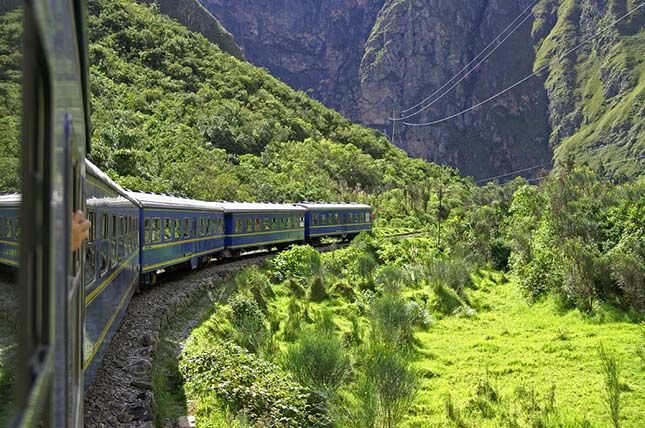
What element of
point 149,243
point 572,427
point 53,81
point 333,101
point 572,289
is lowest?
point 572,427

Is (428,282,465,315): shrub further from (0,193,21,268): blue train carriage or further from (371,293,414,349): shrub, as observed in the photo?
→ (0,193,21,268): blue train carriage

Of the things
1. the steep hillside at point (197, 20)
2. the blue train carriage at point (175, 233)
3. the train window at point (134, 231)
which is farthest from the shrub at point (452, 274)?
the steep hillside at point (197, 20)

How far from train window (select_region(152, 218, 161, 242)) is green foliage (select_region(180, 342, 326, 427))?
3431mm

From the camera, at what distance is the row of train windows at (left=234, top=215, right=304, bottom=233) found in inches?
705

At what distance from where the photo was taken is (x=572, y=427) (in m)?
8.22

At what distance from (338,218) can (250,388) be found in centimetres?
2022

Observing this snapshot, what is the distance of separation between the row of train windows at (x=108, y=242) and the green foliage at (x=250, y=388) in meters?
1.73

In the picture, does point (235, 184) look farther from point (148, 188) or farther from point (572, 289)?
point (572, 289)

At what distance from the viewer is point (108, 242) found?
19.5ft

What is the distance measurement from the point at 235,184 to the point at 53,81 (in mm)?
29373

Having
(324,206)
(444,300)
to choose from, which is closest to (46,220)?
(444,300)

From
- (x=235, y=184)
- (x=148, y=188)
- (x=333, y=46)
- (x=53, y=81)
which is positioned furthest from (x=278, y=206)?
(x=333, y=46)

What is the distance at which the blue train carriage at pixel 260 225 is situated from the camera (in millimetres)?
17359

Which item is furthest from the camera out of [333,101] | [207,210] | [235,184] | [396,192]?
[333,101]
